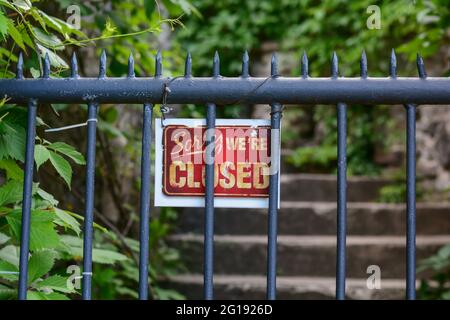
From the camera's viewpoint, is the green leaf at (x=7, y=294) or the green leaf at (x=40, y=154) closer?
the green leaf at (x=40, y=154)

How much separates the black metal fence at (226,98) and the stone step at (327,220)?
2921 millimetres

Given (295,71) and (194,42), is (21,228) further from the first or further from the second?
(194,42)

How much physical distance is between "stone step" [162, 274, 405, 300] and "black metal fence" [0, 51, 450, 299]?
211 cm

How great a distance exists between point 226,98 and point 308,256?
8.80 feet

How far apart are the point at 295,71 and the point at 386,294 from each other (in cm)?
344

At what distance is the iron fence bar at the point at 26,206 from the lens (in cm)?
155

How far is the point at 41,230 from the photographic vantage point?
61.8 inches

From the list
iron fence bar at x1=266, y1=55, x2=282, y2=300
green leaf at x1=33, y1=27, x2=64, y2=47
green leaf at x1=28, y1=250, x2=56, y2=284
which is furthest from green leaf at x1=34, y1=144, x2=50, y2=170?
iron fence bar at x1=266, y1=55, x2=282, y2=300

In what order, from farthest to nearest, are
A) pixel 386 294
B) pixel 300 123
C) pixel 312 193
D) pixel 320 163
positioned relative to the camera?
pixel 300 123 → pixel 320 163 → pixel 312 193 → pixel 386 294

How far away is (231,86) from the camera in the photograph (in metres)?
1.57

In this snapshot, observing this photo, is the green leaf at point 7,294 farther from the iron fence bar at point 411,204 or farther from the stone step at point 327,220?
the stone step at point 327,220

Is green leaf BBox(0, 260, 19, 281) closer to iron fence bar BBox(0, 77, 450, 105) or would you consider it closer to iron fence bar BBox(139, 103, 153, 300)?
iron fence bar BBox(139, 103, 153, 300)

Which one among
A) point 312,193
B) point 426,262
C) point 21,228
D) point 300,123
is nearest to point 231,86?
point 21,228

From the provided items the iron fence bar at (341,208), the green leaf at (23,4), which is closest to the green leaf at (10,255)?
the green leaf at (23,4)
